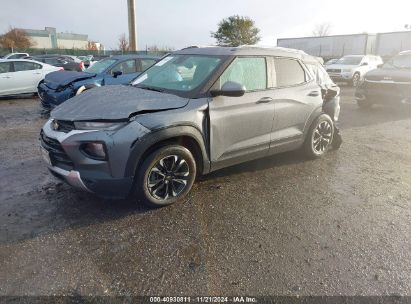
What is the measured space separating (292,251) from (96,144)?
206 cm

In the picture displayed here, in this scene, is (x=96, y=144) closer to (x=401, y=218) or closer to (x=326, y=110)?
(x=401, y=218)

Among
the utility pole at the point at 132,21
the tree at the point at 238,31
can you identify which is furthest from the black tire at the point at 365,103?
the tree at the point at 238,31

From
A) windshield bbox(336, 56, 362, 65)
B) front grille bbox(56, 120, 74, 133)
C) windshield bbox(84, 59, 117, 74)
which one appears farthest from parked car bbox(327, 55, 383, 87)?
front grille bbox(56, 120, 74, 133)

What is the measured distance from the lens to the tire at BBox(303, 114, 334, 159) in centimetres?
494

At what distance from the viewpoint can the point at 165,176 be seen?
11.3 ft

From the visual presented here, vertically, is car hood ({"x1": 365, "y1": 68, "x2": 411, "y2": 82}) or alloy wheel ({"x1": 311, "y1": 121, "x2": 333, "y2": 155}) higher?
car hood ({"x1": 365, "y1": 68, "x2": 411, "y2": 82})

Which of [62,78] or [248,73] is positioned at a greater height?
[248,73]

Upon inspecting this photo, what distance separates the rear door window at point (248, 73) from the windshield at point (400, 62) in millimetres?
7357

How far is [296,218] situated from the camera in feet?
11.0

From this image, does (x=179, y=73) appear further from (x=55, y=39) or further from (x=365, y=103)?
(x=55, y=39)

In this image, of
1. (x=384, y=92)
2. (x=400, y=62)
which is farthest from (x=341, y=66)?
(x=384, y=92)

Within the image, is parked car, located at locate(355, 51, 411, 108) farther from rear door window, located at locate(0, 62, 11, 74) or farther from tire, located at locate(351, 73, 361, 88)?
rear door window, located at locate(0, 62, 11, 74)

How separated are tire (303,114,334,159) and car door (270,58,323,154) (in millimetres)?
208

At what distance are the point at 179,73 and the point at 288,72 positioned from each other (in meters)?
1.58
